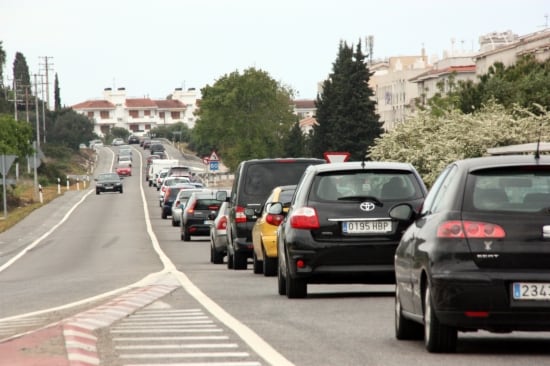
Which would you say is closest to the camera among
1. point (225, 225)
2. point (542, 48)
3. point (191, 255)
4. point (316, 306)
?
point (316, 306)

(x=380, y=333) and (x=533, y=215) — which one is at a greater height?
(x=533, y=215)

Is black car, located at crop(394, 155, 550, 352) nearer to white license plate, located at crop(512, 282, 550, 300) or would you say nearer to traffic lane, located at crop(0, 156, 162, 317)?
white license plate, located at crop(512, 282, 550, 300)

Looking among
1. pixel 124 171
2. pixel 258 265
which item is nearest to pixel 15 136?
pixel 124 171

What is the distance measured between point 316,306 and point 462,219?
584 cm

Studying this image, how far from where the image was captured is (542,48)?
121 metres

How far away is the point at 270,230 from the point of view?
81.4 ft

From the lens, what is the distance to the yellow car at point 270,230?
2480cm

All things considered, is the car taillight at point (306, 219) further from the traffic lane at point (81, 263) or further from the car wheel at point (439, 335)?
the car wheel at point (439, 335)

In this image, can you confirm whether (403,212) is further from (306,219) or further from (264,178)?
(264,178)

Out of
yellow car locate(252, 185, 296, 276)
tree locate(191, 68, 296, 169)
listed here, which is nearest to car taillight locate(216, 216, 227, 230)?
yellow car locate(252, 185, 296, 276)

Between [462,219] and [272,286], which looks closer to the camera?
[462,219]

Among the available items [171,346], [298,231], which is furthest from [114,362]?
[298,231]

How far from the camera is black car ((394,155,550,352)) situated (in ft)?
37.9

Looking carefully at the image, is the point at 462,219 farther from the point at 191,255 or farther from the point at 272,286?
the point at 191,255
